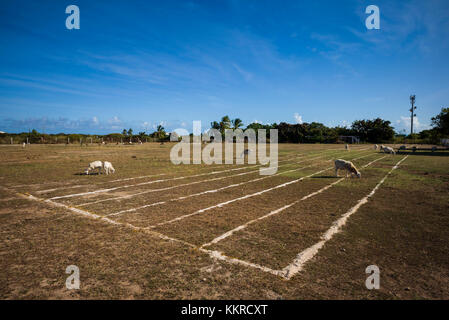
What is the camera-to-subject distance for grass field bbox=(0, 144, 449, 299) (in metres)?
3.91

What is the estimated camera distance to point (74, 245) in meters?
5.38

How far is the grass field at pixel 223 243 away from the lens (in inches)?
154

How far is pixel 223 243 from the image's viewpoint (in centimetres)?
555

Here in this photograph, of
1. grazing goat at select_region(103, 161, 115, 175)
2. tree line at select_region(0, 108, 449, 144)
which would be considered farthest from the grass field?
tree line at select_region(0, 108, 449, 144)

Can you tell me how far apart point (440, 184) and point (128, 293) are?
1628cm

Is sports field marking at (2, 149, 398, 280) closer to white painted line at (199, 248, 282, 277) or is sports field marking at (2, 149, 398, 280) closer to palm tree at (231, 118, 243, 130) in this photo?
white painted line at (199, 248, 282, 277)

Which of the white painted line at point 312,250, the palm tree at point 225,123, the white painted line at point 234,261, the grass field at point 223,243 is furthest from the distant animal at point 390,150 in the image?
the palm tree at point 225,123

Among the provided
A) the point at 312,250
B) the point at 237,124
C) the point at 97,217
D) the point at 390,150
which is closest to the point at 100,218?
the point at 97,217

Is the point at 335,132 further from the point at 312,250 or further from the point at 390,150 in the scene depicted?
the point at 312,250

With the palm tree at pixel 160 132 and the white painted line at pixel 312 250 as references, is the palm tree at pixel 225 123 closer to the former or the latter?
the palm tree at pixel 160 132

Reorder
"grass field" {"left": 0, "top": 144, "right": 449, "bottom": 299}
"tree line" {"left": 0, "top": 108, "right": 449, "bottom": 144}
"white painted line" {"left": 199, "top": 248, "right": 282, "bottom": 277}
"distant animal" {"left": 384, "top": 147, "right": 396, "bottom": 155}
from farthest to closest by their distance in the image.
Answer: "tree line" {"left": 0, "top": 108, "right": 449, "bottom": 144} → "distant animal" {"left": 384, "top": 147, "right": 396, "bottom": 155} → "white painted line" {"left": 199, "top": 248, "right": 282, "bottom": 277} → "grass field" {"left": 0, "top": 144, "right": 449, "bottom": 299}

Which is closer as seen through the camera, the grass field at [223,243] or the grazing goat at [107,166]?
the grass field at [223,243]

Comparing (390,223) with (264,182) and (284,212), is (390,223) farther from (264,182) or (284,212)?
(264,182)
